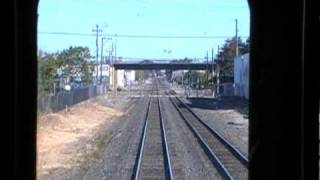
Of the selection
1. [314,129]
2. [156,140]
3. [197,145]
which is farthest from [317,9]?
[156,140]

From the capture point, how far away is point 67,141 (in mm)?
37094

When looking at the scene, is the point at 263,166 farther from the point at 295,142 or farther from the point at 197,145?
the point at 197,145

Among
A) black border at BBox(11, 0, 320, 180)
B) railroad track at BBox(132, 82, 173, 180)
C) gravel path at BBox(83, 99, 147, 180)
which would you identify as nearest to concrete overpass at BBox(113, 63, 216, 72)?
railroad track at BBox(132, 82, 173, 180)

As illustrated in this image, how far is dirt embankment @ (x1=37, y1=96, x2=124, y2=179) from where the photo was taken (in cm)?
2538

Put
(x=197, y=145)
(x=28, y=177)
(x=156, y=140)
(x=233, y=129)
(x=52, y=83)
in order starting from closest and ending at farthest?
1. (x=28, y=177)
2. (x=197, y=145)
3. (x=156, y=140)
4. (x=233, y=129)
5. (x=52, y=83)

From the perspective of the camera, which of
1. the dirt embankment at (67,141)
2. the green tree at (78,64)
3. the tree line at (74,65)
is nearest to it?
the dirt embankment at (67,141)

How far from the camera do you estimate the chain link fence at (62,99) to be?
167 feet

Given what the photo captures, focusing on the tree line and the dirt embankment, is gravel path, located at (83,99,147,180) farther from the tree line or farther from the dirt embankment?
the tree line

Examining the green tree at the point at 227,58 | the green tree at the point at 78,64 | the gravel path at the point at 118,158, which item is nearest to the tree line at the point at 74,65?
the green tree at the point at 78,64

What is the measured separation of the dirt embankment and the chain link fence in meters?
1.27

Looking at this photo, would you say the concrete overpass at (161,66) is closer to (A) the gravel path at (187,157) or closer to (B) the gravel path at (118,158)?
(A) the gravel path at (187,157)

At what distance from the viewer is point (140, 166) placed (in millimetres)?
24156

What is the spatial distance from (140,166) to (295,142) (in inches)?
806

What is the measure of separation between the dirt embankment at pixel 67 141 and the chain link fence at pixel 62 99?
4.17 feet
